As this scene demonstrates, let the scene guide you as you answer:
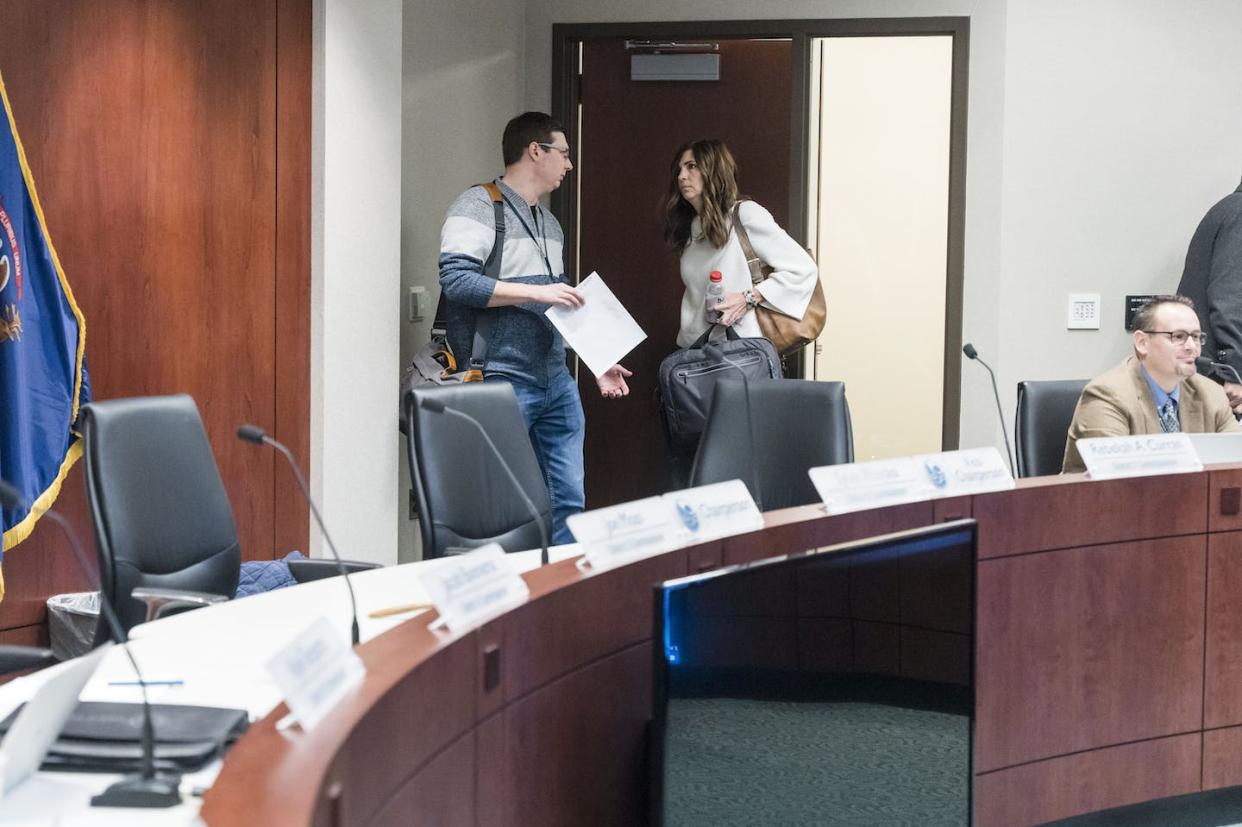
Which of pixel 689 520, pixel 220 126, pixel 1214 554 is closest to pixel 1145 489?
pixel 1214 554

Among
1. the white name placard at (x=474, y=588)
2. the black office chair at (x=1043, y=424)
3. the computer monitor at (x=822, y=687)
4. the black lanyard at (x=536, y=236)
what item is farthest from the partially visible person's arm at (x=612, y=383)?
the white name placard at (x=474, y=588)

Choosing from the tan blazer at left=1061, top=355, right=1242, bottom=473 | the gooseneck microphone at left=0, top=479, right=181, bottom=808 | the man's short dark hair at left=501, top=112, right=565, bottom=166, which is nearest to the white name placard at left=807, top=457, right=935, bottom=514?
the tan blazer at left=1061, top=355, right=1242, bottom=473

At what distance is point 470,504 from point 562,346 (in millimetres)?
1283

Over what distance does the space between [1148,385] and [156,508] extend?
7.58 ft

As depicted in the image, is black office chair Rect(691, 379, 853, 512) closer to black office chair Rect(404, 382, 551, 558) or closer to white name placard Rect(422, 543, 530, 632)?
black office chair Rect(404, 382, 551, 558)

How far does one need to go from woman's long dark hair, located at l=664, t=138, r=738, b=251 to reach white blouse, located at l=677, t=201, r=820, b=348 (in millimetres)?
37

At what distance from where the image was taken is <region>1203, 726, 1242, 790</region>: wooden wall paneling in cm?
313

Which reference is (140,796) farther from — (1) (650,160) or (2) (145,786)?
(1) (650,160)

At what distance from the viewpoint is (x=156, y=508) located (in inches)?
116

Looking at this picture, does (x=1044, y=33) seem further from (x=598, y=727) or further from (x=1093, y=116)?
(x=598, y=727)

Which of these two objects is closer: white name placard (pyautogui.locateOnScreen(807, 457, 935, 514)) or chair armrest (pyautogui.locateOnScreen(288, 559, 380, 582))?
white name placard (pyautogui.locateOnScreen(807, 457, 935, 514))

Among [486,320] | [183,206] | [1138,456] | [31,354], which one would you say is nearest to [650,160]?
[486,320]

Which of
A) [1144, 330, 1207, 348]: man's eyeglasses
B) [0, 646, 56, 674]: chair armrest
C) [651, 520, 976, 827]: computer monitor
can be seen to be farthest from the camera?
[1144, 330, 1207, 348]: man's eyeglasses

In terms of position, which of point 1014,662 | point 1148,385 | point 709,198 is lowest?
point 1014,662
